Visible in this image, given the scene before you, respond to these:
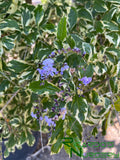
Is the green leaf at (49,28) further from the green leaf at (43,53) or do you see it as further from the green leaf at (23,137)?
the green leaf at (23,137)

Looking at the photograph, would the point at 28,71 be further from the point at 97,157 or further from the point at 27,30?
the point at 97,157

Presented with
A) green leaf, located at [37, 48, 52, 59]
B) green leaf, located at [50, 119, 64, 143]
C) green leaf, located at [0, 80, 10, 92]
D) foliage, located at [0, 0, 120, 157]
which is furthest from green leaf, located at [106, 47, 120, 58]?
green leaf, located at [0, 80, 10, 92]

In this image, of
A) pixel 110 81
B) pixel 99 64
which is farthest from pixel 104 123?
pixel 99 64

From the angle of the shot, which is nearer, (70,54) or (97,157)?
(70,54)

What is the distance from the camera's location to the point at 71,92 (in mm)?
638

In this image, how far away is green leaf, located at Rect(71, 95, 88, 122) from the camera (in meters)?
0.63

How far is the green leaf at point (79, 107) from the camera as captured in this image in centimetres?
63

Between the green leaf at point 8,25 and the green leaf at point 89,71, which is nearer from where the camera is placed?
the green leaf at point 89,71

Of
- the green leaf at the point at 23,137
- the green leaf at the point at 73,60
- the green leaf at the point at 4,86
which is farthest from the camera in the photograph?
the green leaf at the point at 23,137

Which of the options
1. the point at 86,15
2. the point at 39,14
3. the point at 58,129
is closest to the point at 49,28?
the point at 39,14

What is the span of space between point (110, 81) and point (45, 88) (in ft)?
1.06

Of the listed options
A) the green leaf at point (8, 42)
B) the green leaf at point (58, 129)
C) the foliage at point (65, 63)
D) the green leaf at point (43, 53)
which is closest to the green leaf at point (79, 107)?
the foliage at point (65, 63)

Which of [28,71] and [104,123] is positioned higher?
[28,71]

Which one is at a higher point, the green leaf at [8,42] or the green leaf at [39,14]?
the green leaf at [39,14]
